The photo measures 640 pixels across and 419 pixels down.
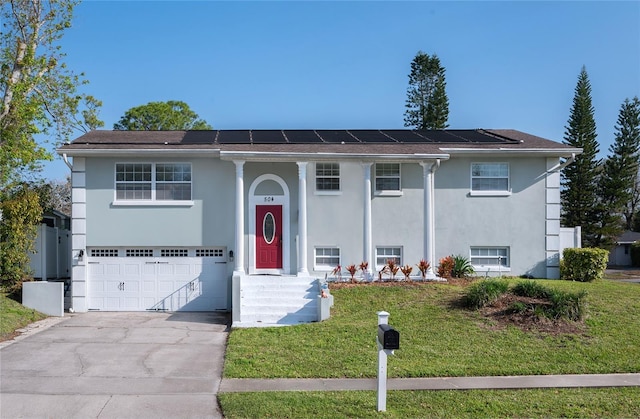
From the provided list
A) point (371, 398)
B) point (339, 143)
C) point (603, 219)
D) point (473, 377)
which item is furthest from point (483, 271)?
point (603, 219)

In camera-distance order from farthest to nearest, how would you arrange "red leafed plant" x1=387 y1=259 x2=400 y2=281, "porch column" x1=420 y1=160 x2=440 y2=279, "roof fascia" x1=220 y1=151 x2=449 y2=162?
"porch column" x1=420 y1=160 x2=440 y2=279
"roof fascia" x1=220 y1=151 x2=449 y2=162
"red leafed plant" x1=387 y1=259 x2=400 y2=281

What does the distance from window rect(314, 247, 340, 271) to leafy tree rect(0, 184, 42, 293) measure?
340 inches

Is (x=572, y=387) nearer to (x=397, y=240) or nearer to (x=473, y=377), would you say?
(x=473, y=377)

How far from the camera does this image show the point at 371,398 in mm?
7773

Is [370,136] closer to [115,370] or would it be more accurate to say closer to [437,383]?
[437,383]

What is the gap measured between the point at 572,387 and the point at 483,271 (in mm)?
9140

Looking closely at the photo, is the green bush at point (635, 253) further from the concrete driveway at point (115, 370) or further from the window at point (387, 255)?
the concrete driveway at point (115, 370)

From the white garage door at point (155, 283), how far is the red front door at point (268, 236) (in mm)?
1287

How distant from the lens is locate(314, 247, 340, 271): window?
1730 cm

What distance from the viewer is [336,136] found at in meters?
20.2

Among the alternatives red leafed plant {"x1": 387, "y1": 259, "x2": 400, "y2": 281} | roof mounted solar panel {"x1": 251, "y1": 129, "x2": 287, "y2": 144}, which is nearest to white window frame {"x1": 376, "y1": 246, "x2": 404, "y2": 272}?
red leafed plant {"x1": 387, "y1": 259, "x2": 400, "y2": 281}

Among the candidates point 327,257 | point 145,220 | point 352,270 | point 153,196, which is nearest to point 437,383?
point 352,270

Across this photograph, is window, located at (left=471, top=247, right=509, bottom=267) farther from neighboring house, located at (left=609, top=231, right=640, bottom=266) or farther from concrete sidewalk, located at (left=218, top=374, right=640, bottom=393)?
neighboring house, located at (left=609, top=231, right=640, bottom=266)

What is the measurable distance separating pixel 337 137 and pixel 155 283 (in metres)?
8.24
